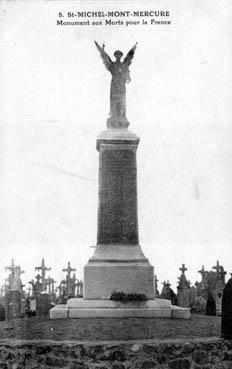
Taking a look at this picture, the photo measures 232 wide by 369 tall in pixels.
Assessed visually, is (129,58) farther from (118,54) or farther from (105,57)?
(105,57)

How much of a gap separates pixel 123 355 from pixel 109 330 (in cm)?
147

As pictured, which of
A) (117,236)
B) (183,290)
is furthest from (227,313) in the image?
(183,290)

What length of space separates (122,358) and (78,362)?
1.95ft

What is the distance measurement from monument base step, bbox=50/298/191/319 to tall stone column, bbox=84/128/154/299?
0.43 meters

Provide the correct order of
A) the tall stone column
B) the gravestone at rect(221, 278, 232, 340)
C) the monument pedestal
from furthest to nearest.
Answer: the tall stone column < the monument pedestal < the gravestone at rect(221, 278, 232, 340)

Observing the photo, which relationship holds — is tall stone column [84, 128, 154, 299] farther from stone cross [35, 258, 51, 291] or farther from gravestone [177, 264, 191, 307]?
stone cross [35, 258, 51, 291]

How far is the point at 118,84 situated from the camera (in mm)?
11688

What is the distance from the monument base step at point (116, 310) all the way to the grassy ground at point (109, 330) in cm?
67

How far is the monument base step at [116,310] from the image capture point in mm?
9461

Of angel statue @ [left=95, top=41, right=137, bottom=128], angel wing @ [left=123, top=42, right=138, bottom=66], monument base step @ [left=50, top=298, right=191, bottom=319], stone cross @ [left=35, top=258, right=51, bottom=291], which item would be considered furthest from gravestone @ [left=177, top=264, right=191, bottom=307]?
angel wing @ [left=123, top=42, right=138, bottom=66]

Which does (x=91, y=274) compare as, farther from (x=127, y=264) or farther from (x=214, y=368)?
(x=214, y=368)

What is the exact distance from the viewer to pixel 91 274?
33.9ft


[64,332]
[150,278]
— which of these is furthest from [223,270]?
[64,332]

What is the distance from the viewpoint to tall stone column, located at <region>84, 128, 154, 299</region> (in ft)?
33.7
